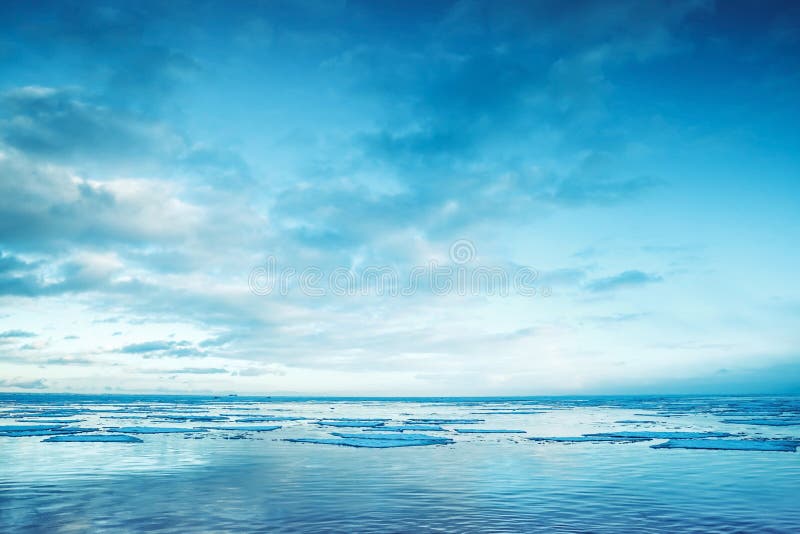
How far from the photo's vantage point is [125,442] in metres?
28.9

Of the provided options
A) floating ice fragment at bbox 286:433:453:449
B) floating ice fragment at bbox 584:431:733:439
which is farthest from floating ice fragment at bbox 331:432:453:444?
floating ice fragment at bbox 584:431:733:439

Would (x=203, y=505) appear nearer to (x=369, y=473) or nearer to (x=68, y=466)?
(x=369, y=473)

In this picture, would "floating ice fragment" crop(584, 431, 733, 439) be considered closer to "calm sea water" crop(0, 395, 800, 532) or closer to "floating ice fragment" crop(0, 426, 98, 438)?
"calm sea water" crop(0, 395, 800, 532)

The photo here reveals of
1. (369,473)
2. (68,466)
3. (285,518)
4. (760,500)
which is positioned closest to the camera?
(285,518)

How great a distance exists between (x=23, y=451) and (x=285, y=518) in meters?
19.0

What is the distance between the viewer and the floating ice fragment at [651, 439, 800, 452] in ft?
85.5

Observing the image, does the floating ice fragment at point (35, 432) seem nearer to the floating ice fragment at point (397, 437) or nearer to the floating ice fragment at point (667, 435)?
the floating ice fragment at point (397, 437)

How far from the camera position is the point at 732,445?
27.0m

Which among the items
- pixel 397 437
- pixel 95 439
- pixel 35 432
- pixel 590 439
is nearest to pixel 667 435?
pixel 590 439

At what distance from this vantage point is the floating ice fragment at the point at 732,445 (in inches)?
1026

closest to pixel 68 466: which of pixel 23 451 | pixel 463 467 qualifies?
pixel 23 451

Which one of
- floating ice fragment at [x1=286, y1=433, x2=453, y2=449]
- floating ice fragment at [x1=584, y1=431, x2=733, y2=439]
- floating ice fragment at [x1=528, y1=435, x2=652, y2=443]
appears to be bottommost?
floating ice fragment at [x1=584, y1=431, x2=733, y2=439]

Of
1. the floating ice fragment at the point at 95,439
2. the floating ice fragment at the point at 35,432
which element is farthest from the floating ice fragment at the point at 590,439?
the floating ice fragment at the point at 35,432

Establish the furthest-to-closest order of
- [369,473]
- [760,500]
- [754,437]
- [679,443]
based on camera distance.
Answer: [754,437] < [679,443] < [369,473] < [760,500]
